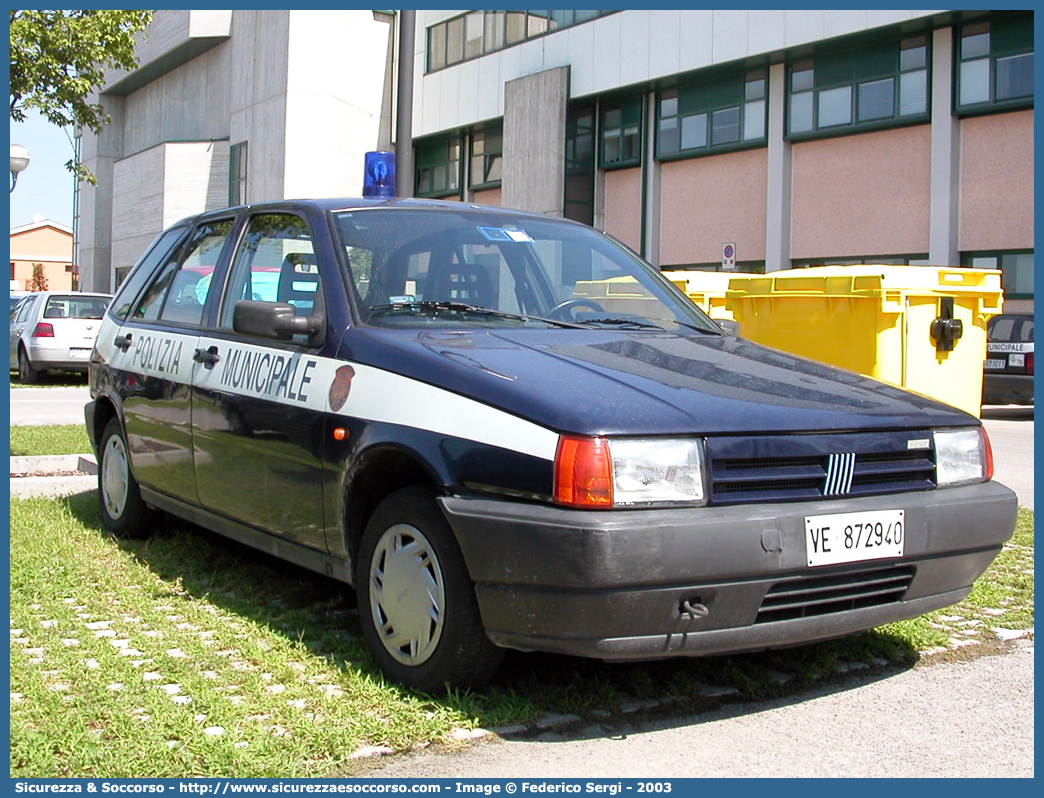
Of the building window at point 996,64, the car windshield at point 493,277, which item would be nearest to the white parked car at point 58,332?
the building window at point 996,64

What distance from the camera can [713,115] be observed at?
90.2ft

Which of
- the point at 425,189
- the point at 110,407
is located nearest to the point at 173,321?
the point at 110,407

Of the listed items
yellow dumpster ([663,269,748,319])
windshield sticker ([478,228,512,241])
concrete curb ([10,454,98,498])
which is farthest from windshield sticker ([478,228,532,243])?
yellow dumpster ([663,269,748,319])

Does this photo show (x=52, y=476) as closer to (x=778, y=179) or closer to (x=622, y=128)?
(x=778, y=179)

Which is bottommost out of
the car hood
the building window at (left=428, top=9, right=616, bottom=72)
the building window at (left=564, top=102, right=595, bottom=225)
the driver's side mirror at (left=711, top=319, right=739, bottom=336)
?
the car hood

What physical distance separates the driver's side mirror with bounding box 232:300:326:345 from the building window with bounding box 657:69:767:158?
23.2 m

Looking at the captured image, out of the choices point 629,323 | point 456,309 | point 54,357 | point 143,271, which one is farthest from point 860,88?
point 456,309

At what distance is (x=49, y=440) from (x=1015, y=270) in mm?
17439

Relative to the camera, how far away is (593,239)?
5.38m

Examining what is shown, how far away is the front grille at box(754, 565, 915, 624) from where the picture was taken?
139 inches

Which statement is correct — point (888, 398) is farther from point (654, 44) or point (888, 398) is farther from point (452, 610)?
point (654, 44)

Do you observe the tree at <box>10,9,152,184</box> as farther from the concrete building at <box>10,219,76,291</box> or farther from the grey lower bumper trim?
the concrete building at <box>10,219,76,291</box>

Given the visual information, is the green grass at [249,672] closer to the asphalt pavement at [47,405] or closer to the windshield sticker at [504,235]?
the windshield sticker at [504,235]
